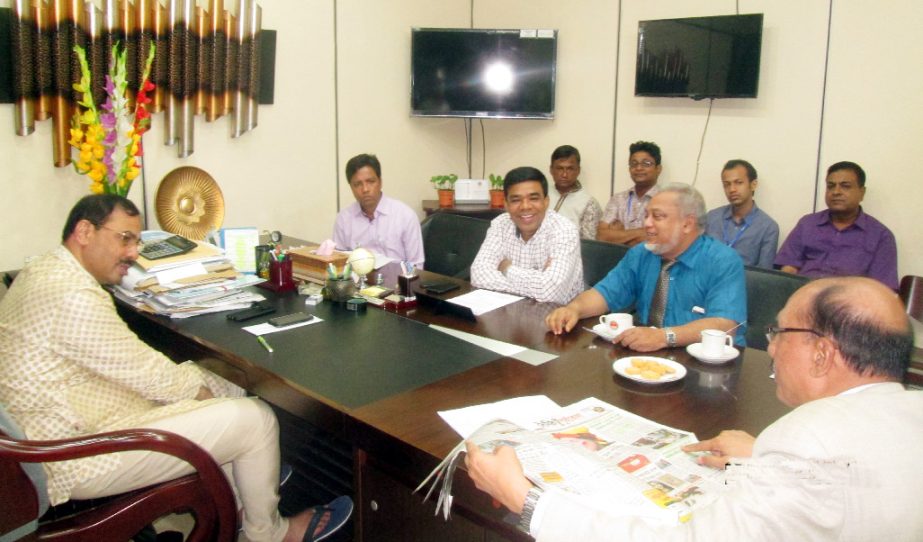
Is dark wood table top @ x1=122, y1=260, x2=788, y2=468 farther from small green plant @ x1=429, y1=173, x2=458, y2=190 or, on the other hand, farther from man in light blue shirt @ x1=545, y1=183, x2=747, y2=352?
small green plant @ x1=429, y1=173, x2=458, y2=190

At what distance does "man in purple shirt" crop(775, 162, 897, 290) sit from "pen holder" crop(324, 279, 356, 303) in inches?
103

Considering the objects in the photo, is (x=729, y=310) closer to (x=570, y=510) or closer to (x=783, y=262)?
(x=570, y=510)

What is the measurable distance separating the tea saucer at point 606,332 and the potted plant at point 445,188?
3176mm

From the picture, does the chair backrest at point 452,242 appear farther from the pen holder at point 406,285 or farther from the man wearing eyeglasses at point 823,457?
the man wearing eyeglasses at point 823,457

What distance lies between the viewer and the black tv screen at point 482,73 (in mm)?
5066

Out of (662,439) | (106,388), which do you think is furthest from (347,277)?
(662,439)

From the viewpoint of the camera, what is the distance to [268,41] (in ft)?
14.0

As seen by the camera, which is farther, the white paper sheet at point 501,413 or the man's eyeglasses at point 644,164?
the man's eyeglasses at point 644,164

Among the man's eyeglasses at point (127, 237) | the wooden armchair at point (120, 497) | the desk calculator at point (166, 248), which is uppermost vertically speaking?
the man's eyeglasses at point (127, 237)

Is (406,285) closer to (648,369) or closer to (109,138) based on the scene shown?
(648,369)

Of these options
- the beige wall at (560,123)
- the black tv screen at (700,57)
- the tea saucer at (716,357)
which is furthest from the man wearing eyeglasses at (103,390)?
the black tv screen at (700,57)

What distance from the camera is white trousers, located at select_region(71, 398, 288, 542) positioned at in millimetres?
1778

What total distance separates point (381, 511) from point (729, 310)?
132 cm

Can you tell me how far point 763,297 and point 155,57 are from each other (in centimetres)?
323
